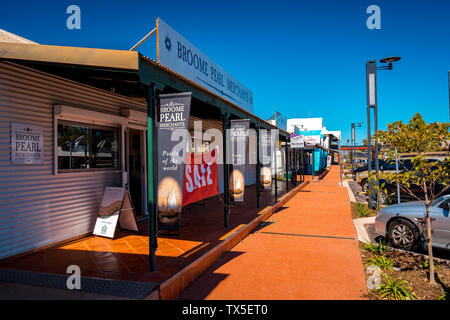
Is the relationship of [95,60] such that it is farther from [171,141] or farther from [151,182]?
[151,182]

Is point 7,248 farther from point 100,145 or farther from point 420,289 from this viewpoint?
point 420,289

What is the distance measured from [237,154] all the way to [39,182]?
161 inches

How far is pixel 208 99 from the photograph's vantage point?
247 inches

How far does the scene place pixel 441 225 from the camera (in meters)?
5.53

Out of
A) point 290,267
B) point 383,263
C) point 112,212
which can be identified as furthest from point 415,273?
point 112,212

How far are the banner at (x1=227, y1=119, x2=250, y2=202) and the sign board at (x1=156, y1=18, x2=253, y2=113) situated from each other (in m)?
3.18

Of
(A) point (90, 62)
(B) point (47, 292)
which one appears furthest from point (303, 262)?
(A) point (90, 62)

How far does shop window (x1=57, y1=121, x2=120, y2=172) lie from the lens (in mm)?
5922

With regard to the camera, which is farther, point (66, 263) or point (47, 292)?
point (66, 263)

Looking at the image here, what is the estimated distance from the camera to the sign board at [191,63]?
904cm

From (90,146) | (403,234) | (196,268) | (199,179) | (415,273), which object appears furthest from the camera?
(199,179)

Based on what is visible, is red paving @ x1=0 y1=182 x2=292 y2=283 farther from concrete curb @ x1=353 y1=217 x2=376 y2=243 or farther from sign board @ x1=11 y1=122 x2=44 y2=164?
concrete curb @ x1=353 y1=217 x2=376 y2=243
